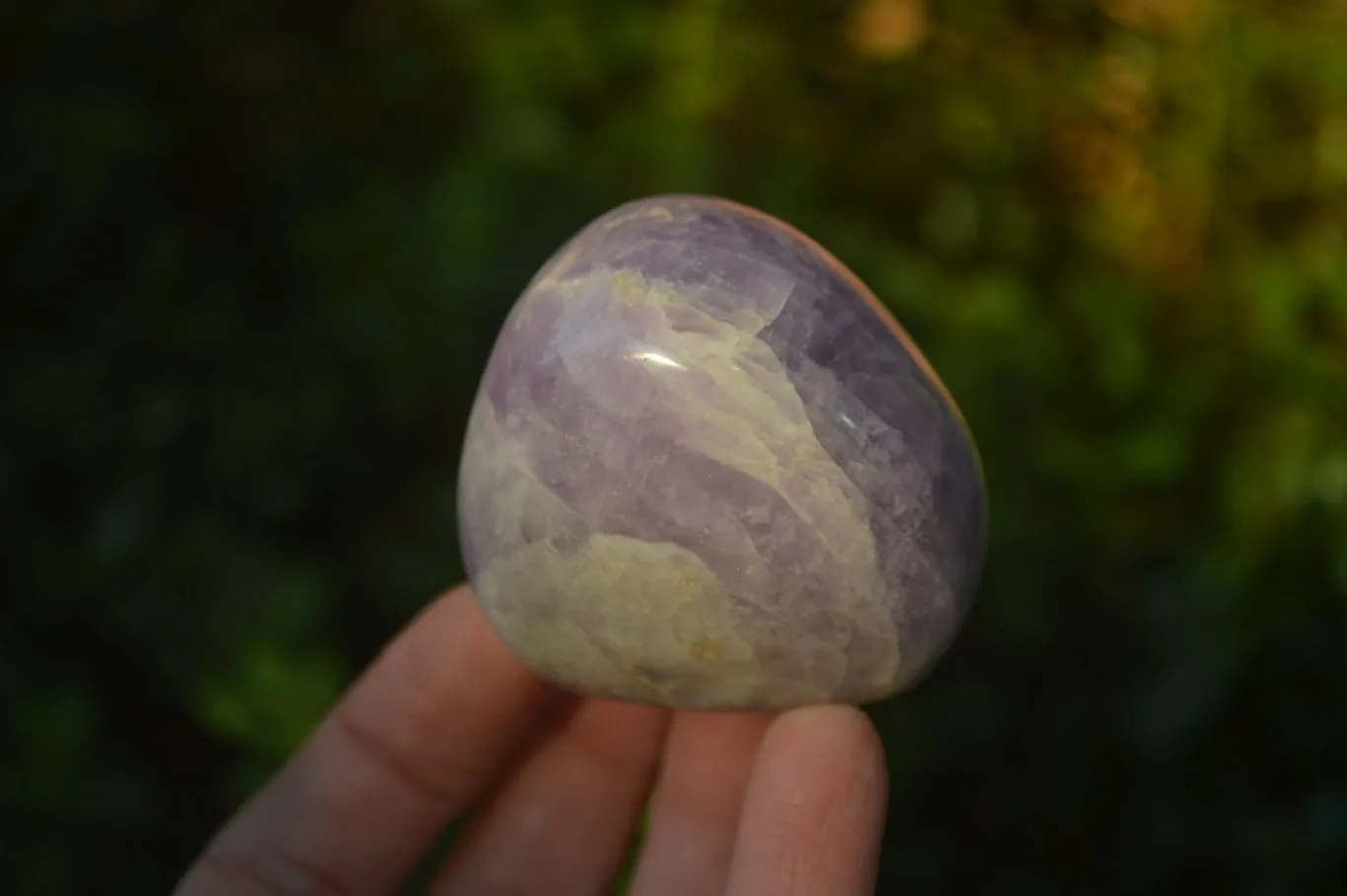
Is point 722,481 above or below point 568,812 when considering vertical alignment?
above

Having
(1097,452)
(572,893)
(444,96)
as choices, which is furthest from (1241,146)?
(572,893)

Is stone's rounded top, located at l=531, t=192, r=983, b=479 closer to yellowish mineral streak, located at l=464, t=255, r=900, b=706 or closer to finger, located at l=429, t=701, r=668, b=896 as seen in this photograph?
yellowish mineral streak, located at l=464, t=255, r=900, b=706

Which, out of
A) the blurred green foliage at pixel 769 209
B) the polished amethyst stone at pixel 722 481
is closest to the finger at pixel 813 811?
the polished amethyst stone at pixel 722 481

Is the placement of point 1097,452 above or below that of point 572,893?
above

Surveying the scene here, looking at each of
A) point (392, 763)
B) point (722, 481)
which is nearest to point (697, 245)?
point (722, 481)

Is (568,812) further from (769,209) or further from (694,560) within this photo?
(769,209)

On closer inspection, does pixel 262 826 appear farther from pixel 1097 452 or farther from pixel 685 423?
pixel 1097 452

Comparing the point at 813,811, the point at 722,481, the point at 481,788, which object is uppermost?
the point at 722,481
